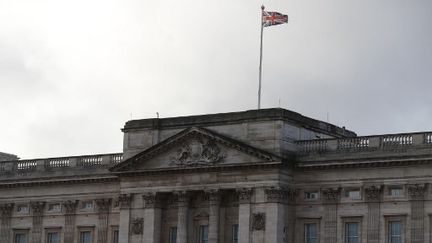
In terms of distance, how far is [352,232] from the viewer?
80.4 meters

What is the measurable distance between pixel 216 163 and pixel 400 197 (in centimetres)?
1360

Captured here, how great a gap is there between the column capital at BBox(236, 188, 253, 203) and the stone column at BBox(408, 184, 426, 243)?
1134cm

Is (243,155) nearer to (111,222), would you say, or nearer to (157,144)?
(157,144)

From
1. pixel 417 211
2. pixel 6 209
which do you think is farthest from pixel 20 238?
pixel 417 211

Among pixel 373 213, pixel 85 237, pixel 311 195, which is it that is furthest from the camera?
pixel 85 237

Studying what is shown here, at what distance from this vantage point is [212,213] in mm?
84688

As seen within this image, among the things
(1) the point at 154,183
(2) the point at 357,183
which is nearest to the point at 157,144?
(1) the point at 154,183

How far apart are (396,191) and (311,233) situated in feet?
23.1

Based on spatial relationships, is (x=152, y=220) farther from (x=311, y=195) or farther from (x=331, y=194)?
(x=331, y=194)

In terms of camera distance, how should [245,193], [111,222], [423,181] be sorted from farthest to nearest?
[111,222]
[245,193]
[423,181]

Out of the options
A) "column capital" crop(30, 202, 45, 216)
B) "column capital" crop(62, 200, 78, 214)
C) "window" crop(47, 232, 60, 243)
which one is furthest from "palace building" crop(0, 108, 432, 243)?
"column capital" crop(30, 202, 45, 216)

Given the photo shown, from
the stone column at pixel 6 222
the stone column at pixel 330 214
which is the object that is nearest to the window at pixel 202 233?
the stone column at pixel 330 214

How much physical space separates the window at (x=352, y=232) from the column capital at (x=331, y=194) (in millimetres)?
1834

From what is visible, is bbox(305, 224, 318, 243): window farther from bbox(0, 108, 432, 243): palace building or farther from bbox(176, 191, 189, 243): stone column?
bbox(176, 191, 189, 243): stone column
